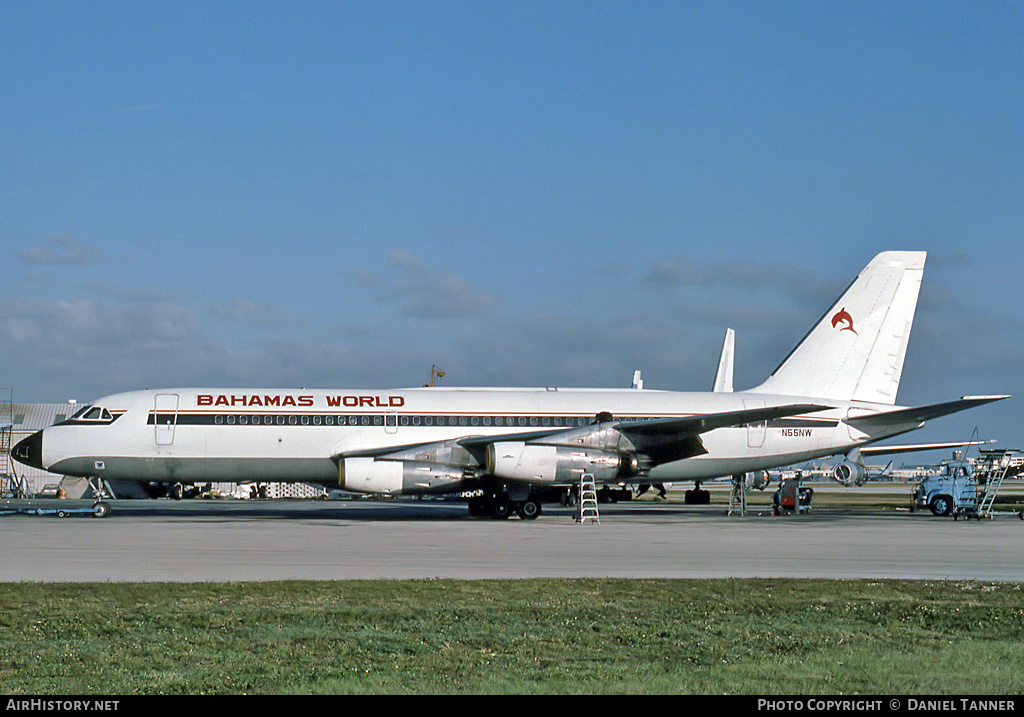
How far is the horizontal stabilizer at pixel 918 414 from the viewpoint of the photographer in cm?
2786

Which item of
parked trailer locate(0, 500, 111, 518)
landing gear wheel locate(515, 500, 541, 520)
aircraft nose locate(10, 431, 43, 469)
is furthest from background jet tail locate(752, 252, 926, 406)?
aircraft nose locate(10, 431, 43, 469)

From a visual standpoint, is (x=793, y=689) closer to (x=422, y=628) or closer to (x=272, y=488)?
(x=422, y=628)

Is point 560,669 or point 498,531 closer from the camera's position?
point 560,669

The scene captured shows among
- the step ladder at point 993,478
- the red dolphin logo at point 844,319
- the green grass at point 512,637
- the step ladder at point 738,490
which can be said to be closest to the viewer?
the green grass at point 512,637

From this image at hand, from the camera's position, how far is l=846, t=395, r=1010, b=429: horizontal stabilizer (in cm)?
2786

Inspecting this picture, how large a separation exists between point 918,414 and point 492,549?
17.6m

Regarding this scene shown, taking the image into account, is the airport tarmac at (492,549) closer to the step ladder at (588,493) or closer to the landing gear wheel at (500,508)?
the step ladder at (588,493)

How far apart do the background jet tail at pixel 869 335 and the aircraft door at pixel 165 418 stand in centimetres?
1957

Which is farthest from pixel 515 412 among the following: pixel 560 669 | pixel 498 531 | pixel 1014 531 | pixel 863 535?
pixel 560 669

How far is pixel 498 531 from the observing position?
2386cm

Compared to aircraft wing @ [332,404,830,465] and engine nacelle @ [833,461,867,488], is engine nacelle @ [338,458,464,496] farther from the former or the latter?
engine nacelle @ [833,461,867,488]

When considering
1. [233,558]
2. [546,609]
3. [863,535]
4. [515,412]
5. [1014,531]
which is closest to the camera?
[546,609]

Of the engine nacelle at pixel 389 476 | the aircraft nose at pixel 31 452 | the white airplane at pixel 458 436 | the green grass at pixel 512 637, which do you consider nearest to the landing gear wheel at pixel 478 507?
the white airplane at pixel 458 436
